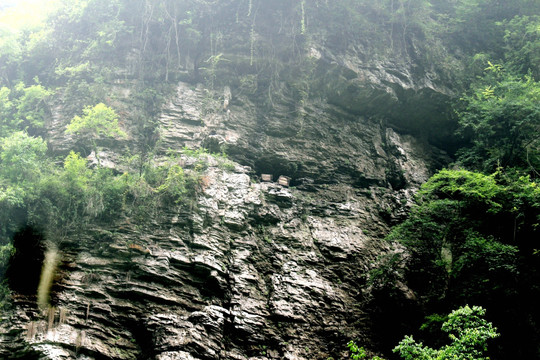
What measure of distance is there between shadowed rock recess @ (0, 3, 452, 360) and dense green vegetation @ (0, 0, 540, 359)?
0.70 metres

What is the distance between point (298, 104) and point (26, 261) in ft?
39.5

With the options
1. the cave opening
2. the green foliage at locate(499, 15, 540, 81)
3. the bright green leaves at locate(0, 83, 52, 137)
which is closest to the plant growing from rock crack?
the bright green leaves at locate(0, 83, 52, 137)

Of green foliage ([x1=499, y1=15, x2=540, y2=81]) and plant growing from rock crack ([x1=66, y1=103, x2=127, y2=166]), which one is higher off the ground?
green foliage ([x1=499, y1=15, x2=540, y2=81])

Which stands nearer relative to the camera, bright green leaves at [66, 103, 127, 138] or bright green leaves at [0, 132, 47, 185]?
bright green leaves at [0, 132, 47, 185]

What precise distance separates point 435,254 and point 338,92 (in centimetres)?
902

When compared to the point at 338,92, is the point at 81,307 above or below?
below

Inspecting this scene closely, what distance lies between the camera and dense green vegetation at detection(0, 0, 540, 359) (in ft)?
31.0

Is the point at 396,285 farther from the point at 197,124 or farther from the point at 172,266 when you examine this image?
the point at 197,124

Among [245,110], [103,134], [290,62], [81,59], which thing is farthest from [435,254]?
[81,59]

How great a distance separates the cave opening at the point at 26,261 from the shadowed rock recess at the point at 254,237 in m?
0.47

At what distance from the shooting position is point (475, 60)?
1695 centimetres

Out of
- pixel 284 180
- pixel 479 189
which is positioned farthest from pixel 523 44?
pixel 284 180

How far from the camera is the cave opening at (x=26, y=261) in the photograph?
821 centimetres

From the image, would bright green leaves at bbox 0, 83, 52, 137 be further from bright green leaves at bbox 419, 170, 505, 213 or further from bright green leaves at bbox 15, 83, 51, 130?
bright green leaves at bbox 419, 170, 505, 213
